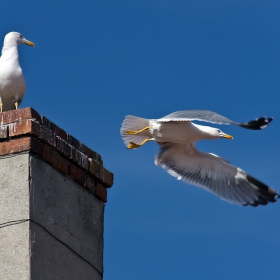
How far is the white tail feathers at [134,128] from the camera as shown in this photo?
27.8 feet

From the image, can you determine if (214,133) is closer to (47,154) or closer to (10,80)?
(10,80)

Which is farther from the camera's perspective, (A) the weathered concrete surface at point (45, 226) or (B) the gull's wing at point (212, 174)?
(B) the gull's wing at point (212, 174)

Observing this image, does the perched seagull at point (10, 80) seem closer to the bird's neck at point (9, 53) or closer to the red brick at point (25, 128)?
the bird's neck at point (9, 53)

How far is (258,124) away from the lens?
7.66 metres

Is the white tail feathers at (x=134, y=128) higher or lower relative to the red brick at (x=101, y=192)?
higher

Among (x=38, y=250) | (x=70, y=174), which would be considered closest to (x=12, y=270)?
(x=38, y=250)

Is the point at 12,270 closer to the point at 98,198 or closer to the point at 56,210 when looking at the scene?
the point at 56,210

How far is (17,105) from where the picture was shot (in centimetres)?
749

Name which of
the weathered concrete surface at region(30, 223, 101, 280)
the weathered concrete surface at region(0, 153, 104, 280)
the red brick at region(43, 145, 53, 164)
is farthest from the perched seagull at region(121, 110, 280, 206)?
the weathered concrete surface at region(30, 223, 101, 280)

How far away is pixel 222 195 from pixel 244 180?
0.28m

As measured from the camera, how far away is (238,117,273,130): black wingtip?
25.1 feet

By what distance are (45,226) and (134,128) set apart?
3.82 m

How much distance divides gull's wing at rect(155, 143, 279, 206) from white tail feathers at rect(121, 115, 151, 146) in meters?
0.31

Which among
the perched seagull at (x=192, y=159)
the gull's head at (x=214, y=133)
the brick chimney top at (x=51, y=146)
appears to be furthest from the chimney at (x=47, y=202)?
the gull's head at (x=214, y=133)
